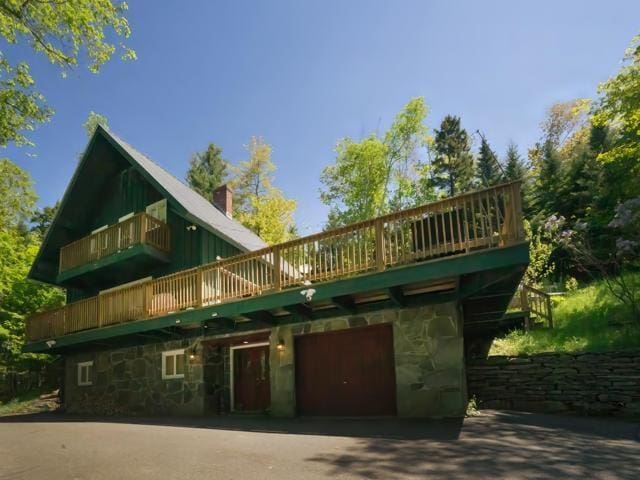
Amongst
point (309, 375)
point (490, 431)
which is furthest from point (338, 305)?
point (490, 431)

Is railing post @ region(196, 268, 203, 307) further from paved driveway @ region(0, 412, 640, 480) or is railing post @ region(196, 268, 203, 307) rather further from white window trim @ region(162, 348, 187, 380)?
paved driveway @ region(0, 412, 640, 480)

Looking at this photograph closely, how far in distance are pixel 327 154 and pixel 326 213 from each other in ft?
14.9

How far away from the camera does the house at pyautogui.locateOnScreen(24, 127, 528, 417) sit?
26.8 feet

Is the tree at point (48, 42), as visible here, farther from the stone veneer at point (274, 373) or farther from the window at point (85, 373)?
the window at point (85, 373)

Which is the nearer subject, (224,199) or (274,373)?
(274,373)

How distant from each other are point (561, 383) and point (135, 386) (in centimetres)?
1156

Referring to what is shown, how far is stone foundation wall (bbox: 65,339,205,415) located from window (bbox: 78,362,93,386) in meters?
0.17

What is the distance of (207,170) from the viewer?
39.1 m

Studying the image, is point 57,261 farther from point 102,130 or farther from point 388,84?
point 388,84

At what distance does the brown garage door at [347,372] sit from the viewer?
9602mm

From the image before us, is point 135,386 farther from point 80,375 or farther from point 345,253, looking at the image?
point 345,253

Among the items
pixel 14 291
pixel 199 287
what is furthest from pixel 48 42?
pixel 14 291

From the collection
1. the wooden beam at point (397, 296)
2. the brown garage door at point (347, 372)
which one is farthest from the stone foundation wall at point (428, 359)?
the brown garage door at point (347, 372)

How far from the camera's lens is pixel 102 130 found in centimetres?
1597
